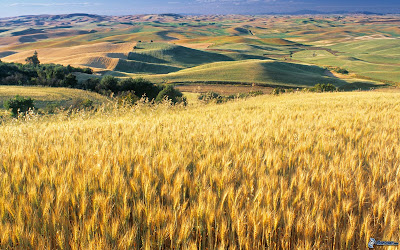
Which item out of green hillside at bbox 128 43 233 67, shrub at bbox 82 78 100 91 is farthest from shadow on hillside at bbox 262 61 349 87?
shrub at bbox 82 78 100 91

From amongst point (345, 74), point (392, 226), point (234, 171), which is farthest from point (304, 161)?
point (345, 74)

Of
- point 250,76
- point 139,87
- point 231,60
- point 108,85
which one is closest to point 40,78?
point 108,85

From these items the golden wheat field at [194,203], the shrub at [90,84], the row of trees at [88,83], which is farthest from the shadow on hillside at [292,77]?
the golden wheat field at [194,203]

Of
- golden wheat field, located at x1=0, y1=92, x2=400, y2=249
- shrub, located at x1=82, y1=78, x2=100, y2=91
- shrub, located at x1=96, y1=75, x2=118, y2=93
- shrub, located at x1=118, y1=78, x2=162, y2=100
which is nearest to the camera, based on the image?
golden wheat field, located at x1=0, y1=92, x2=400, y2=249

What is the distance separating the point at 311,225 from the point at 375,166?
1521mm

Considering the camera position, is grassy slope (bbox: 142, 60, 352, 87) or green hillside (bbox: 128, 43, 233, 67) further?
green hillside (bbox: 128, 43, 233, 67)

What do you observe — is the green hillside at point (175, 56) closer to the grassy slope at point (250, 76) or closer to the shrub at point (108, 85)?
the grassy slope at point (250, 76)

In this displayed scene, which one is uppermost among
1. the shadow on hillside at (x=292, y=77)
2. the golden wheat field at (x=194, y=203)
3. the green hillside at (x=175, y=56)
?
the green hillside at (x=175, y=56)

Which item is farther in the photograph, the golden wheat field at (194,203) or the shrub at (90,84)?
the shrub at (90,84)

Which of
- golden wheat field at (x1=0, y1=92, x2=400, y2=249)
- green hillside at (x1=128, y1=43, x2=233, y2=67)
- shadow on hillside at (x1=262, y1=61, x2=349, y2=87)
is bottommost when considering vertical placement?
shadow on hillside at (x1=262, y1=61, x2=349, y2=87)

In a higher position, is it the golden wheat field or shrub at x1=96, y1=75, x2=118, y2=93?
the golden wheat field

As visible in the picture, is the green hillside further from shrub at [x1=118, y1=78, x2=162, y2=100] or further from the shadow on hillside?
shrub at [x1=118, y1=78, x2=162, y2=100]

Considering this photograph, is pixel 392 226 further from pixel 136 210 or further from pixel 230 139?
pixel 230 139

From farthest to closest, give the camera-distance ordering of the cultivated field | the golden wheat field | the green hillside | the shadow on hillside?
the green hillside → the cultivated field → the shadow on hillside → the golden wheat field
